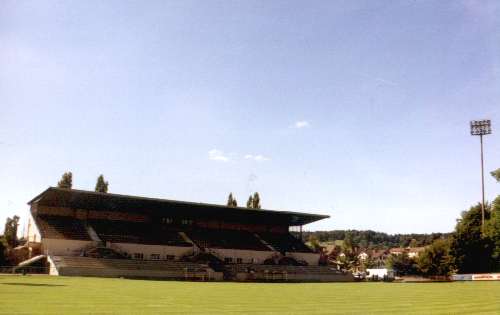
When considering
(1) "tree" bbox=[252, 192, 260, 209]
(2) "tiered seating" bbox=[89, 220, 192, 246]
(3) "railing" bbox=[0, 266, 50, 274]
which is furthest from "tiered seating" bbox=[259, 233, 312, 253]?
(3) "railing" bbox=[0, 266, 50, 274]

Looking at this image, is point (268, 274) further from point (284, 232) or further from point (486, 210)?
point (486, 210)

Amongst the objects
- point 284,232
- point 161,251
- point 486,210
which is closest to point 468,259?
point 486,210

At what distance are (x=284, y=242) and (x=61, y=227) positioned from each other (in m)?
37.3

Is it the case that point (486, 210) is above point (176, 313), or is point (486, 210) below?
above

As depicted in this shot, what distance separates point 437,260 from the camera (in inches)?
3066

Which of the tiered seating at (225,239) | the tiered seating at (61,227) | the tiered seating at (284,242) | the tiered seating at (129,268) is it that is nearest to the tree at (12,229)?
the tiered seating at (61,227)

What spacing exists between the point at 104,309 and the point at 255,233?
68.9 metres

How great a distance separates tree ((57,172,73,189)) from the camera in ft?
259

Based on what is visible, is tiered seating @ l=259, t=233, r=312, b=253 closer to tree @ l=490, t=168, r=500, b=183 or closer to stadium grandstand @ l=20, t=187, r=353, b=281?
stadium grandstand @ l=20, t=187, r=353, b=281

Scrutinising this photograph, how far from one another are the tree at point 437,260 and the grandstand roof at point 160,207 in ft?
59.6

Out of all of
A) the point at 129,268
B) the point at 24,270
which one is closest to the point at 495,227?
the point at 129,268

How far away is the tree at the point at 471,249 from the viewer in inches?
2803

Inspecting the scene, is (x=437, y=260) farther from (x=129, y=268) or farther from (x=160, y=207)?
(x=129, y=268)

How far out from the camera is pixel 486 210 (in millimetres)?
75812
